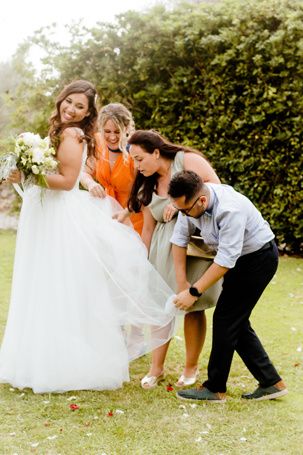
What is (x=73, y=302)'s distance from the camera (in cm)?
446

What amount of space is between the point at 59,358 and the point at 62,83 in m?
7.27

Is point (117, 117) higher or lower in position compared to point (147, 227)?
higher

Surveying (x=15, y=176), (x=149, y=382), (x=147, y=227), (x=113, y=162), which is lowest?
(x=149, y=382)

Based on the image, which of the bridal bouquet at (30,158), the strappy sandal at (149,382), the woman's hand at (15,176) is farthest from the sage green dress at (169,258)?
the woman's hand at (15,176)

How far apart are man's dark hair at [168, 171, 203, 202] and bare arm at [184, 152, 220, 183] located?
1.60ft

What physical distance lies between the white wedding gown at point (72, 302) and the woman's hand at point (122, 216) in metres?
0.23

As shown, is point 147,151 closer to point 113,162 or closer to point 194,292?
point 113,162

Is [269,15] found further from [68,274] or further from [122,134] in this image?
[68,274]

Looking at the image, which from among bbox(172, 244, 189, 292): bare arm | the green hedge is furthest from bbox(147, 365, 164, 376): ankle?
the green hedge

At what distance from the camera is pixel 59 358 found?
4398 millimetres

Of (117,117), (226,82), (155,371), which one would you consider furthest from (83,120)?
(226,82)

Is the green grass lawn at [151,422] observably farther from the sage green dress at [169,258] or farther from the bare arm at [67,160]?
the bare arm at [67,160]

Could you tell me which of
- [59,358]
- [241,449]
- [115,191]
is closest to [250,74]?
[115,191]

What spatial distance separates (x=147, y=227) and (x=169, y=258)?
1.01ft
